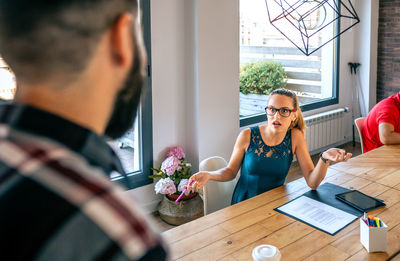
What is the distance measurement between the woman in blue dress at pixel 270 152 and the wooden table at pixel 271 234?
0.49ft

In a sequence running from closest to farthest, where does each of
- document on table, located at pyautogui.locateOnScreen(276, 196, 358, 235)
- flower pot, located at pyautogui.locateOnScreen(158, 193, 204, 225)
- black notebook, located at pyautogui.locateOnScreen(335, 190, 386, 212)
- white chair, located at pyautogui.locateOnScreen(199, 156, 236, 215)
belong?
document on table, located at pyautogui.locateOnScreen(276, 196, 358, 235) < black notebook, located at pyautogui.locateOnScreen(335, 190, 386, 212) < white chair, located at pyautogui.locateOnScreen(199, 156, 236, 215) < flower pot, located at pyautogui.locateOnScreen(158, 193, 204, 225)

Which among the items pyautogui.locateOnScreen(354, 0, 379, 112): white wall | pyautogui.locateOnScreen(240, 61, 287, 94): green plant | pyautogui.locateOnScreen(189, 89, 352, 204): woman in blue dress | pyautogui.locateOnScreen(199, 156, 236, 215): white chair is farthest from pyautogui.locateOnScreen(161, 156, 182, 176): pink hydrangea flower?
pyautogui.locateOnScreen(354, 0, 379, 112): white wall

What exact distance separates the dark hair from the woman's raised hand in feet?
5.56

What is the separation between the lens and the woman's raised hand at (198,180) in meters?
2.16

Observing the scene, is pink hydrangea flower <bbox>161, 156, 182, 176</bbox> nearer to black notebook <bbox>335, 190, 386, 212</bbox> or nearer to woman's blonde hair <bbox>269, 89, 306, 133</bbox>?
woman's blonde hair <bbox>269, 89, 306, 133</bbox>

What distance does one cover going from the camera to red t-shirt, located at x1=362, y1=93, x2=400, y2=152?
3430 mm

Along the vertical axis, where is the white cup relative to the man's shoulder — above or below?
below

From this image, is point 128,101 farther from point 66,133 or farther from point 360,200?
point 360,200

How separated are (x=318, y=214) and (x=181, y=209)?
169 centimetres

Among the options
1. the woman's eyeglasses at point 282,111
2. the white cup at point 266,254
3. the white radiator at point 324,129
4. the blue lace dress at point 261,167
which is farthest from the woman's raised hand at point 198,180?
the white radiator at point 324,129

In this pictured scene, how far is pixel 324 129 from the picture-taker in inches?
217

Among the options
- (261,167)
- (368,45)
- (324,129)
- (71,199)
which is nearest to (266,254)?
(261,167)

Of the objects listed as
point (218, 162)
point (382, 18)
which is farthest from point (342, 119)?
point (218, 162)

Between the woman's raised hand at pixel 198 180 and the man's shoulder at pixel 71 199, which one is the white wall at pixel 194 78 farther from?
the man's shoulder at pixel 71 199
